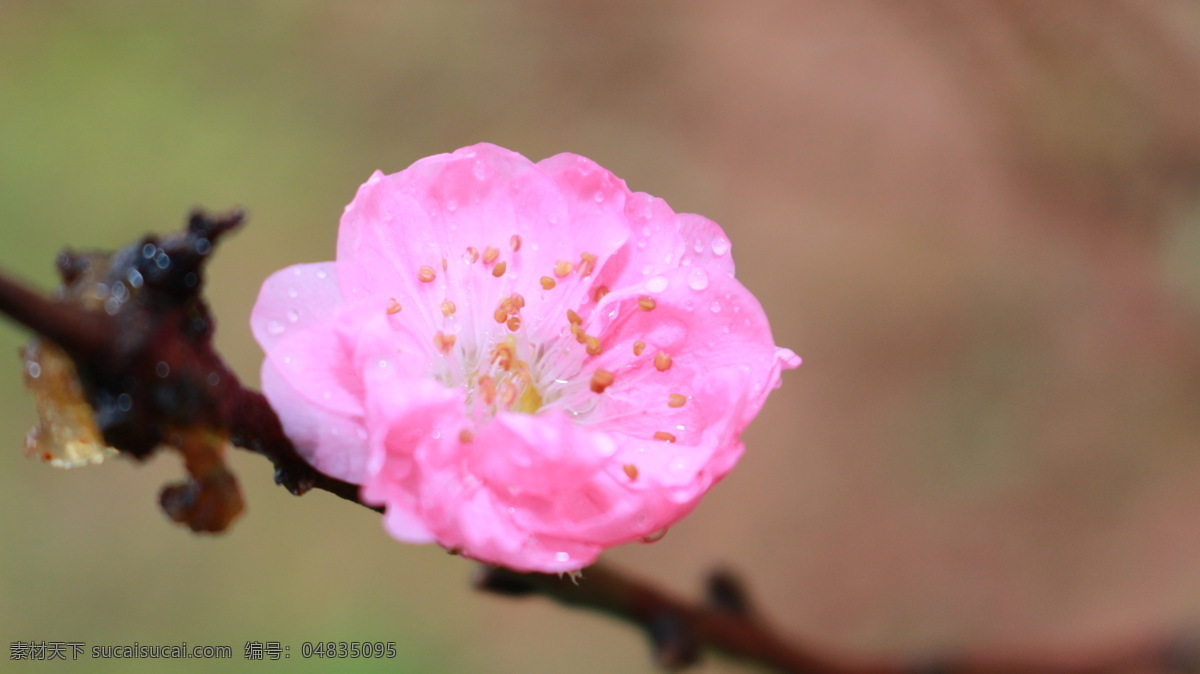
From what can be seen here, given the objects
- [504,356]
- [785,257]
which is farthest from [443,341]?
[785,257]

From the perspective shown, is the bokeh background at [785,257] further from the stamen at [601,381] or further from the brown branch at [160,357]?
the brown branch at [160,357]

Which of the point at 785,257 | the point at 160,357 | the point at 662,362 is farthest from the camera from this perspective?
the point at 785,257

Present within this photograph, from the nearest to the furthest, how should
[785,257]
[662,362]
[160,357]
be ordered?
[160,357], [662,362], [785,257]

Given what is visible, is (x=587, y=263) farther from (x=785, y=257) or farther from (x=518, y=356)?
(x=785, y=257)

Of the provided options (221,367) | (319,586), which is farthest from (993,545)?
(221,367)

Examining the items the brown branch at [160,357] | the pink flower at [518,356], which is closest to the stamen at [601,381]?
the pink flower at [518,356]

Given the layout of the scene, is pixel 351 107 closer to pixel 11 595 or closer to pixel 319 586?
pixel 319 586
